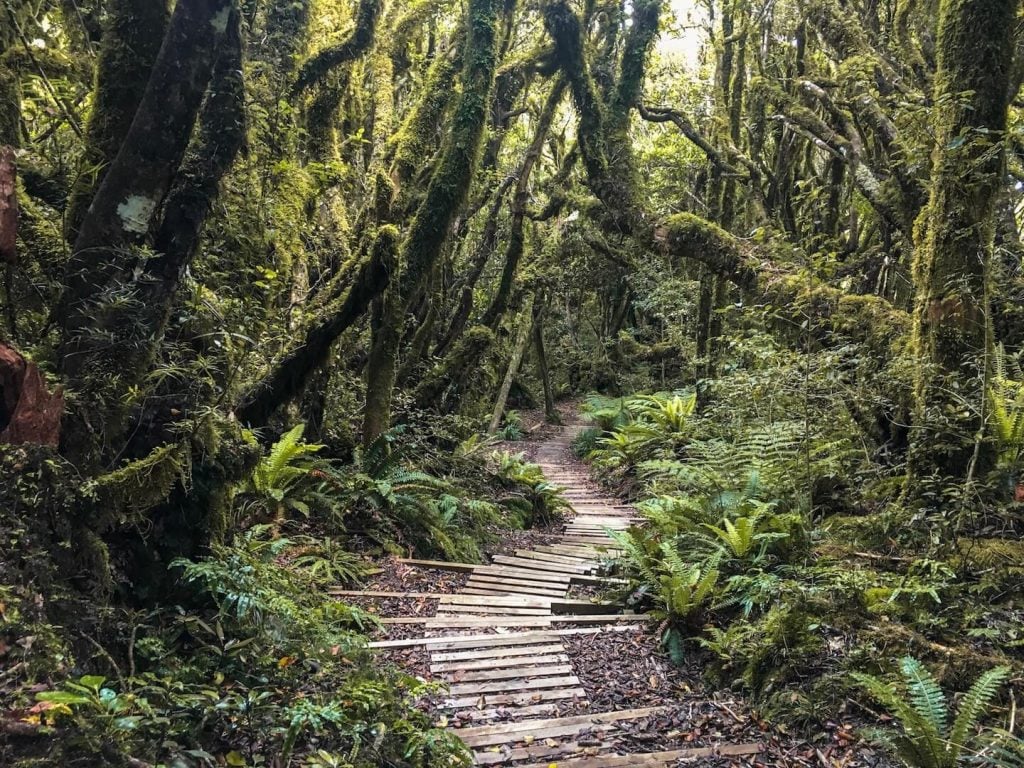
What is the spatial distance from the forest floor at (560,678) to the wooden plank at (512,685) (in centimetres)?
1

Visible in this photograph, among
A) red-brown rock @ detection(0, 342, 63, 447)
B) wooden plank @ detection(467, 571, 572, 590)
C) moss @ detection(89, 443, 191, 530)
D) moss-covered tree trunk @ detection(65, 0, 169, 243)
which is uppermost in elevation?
moss-covered tree trunk @ detection(65, 0, 169, 243)

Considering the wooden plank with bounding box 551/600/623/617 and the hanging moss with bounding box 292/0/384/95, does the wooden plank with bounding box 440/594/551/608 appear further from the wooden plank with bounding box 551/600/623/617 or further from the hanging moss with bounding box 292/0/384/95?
the hanging moss with bounding box 292/0/384/95

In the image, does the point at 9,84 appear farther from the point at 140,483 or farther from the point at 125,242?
the point at 140,483

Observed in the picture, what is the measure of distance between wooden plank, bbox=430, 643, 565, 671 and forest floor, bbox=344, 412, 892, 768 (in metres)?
0.01

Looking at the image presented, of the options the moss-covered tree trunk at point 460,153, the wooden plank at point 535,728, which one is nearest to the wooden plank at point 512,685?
the wooden plank at point 535,728

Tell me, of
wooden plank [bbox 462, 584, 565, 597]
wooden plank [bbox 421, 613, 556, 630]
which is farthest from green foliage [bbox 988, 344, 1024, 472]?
wooden plank [bbox 462, 584, 565, 597]

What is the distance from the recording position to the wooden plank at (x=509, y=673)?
14.2 ft

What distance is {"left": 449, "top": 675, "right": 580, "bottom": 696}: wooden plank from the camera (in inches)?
164

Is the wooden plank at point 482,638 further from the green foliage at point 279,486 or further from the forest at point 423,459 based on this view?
the green foliage at point 279,486

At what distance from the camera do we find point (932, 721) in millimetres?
3137

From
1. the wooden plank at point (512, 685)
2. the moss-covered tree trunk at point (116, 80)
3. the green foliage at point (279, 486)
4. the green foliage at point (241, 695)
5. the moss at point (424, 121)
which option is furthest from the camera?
the moss at point (424, 121)

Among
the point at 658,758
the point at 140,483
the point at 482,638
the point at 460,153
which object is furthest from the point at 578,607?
the point at 460,153

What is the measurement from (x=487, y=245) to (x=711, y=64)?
1020 centimetres

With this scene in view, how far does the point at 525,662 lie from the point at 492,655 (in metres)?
0.26
